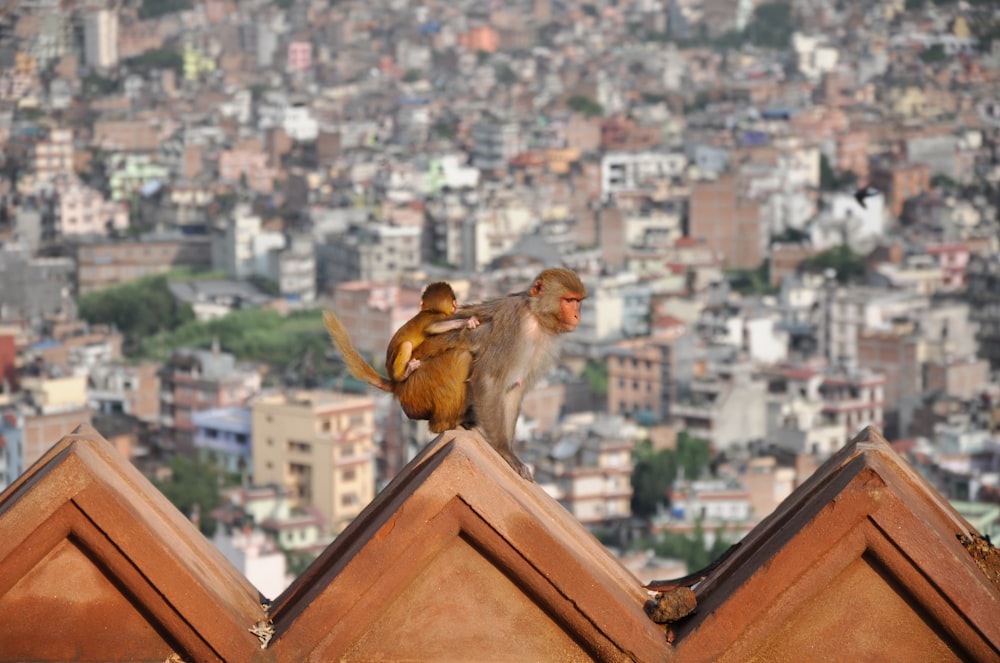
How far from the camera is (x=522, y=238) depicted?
3105cm

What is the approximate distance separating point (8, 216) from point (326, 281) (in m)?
6.36

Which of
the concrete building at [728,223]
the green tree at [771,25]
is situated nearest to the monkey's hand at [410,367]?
the concrete building at [728,223]

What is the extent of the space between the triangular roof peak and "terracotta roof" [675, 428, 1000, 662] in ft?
0.16

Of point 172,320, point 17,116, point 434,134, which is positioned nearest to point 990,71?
point 434,134

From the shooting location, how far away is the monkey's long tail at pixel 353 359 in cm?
192

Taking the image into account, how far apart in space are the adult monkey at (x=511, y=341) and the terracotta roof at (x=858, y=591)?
561mm

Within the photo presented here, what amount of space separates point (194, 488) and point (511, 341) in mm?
16462

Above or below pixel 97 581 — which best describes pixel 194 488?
below

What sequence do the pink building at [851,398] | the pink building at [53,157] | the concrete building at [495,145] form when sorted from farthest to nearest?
the concrete building at [495,145] → the pink building at [53,157] → the pink building at [851,398]

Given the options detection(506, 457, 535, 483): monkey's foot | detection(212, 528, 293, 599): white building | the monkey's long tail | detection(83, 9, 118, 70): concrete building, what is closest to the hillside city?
detection(212, 528, 293, 599): white building

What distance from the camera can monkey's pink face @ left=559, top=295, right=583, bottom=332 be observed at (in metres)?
1.88

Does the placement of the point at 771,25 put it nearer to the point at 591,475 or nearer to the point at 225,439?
the point at 225,439

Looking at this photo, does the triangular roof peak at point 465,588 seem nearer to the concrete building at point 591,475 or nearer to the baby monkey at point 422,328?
the baby monkey at point 422,328

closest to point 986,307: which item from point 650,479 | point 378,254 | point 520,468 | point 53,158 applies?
point 378,254
